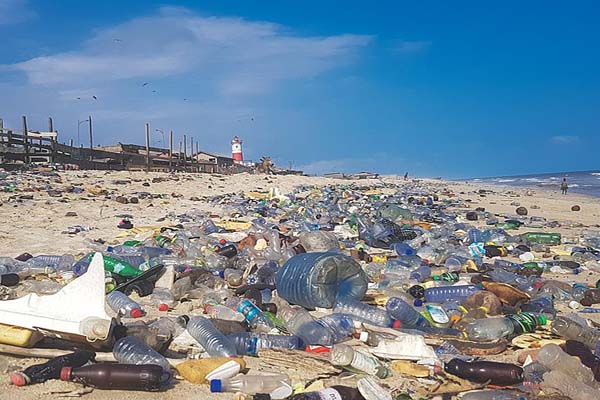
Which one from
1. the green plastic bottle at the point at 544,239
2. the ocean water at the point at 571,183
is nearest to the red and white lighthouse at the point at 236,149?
the ocean water at the point at 571,183

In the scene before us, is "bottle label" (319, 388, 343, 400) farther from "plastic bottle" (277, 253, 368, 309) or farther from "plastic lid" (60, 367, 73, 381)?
"plastic bottle" (277, 253, 368, 309)

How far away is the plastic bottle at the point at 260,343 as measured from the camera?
2.63 m

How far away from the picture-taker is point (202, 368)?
7.43 ft

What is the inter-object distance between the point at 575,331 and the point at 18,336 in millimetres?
3044

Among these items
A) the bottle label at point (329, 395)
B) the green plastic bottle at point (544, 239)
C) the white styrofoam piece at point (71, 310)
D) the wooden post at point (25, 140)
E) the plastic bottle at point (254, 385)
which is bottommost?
the plastic bottle at point (254, 385)

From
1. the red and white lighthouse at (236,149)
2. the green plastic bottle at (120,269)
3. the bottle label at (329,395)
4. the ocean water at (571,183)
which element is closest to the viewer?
the bottle label at (329,395)

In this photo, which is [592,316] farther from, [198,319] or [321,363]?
[198,319]

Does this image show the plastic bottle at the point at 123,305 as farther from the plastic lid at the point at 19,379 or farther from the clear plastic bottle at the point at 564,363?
the clear plastic bottle at the point at 564,363

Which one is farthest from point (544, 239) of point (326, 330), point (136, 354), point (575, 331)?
point (136, 354)

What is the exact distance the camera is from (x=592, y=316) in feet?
11.1

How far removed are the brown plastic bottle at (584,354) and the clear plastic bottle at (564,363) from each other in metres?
0.04

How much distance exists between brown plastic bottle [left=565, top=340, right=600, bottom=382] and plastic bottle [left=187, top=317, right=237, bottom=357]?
1.76 meters

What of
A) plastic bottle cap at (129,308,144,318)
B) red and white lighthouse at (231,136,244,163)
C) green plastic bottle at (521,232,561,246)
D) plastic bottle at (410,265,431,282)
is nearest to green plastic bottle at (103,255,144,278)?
plastic bottle cap at (129,308,144,318)

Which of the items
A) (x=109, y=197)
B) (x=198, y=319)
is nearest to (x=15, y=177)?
(x=109, y=197)
